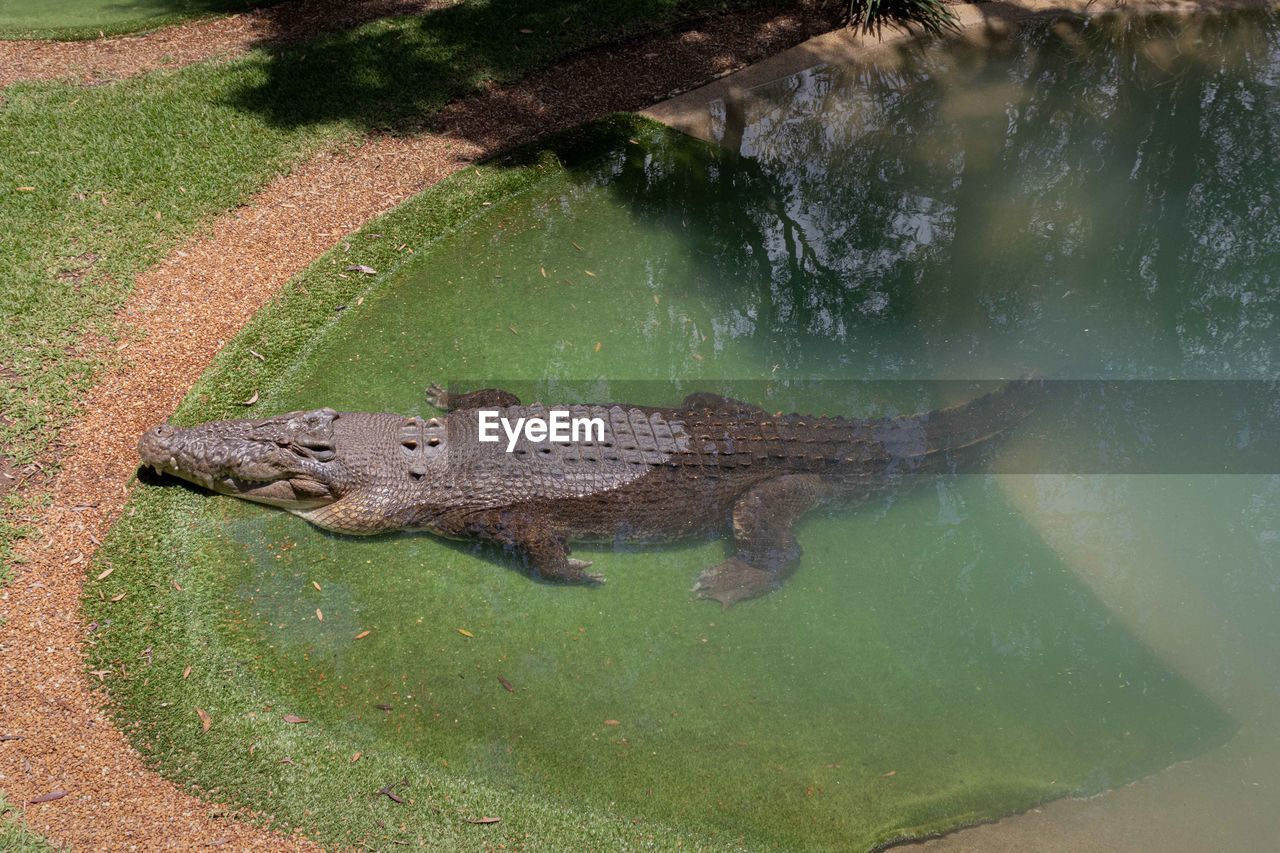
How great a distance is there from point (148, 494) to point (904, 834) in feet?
14.0

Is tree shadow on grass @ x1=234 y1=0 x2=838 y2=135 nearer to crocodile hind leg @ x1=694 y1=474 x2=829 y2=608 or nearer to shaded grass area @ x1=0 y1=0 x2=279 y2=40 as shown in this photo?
shaded grass area @ x1=0 y1=0 x2=279 y2=40

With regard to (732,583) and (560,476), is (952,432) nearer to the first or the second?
(732,583)

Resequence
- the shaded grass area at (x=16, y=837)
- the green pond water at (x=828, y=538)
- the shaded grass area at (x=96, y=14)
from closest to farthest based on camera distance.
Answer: the shaded grass area at (x=16, y=837) < the green pond water at (x=828, y=538) < the shaded grass area at (x=96, y=14)

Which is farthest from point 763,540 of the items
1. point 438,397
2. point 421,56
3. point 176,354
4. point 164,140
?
point 421,56

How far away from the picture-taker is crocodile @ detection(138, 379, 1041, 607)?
493 cm

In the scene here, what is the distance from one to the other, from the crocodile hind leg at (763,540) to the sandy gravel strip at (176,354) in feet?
7.86

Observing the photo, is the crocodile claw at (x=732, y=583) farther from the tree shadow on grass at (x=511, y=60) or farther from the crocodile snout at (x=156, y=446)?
the tree shadow on grass at (x=511, y=60)

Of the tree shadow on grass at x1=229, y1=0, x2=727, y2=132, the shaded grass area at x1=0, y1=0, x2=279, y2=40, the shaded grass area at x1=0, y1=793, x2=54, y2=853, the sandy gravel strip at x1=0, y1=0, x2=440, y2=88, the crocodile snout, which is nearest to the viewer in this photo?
the shaded grass area at x1=0, y1=793, x2=54, y2=853

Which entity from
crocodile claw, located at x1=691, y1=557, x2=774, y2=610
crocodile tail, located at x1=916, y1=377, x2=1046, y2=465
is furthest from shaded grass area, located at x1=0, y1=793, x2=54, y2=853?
crocodile tail, located at x1=916, y1=377, x2=1046, y2=465

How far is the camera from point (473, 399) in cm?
558

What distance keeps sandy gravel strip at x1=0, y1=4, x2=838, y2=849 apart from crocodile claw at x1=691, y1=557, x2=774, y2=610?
7.61 ft

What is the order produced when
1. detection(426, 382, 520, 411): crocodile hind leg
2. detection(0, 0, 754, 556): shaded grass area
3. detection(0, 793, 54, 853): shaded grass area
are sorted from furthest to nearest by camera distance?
detection(0, 0, 754, 556): shaded grass area
detection(426, 382, 520, 411): crocodile hind leg
detection(0, 793, 54, 853): shaded grass area

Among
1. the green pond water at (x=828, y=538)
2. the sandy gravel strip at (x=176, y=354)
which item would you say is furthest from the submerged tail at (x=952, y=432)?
the sandy gravel strip at (x=176, y=354)

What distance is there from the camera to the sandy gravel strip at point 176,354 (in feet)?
12.3
